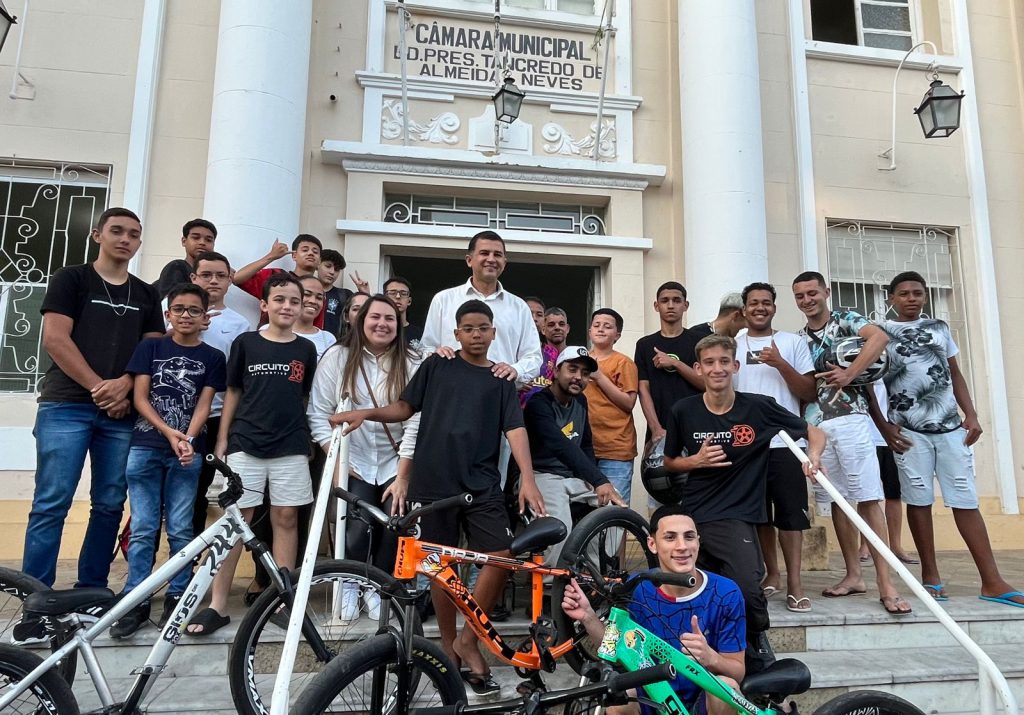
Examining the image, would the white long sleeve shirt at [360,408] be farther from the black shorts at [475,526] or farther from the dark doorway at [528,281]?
the dark doorway at [528,281]

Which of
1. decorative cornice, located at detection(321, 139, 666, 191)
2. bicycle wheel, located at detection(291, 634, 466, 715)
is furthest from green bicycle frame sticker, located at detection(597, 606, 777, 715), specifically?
decorative cornice, located at detection(321, 139, 666, 191)

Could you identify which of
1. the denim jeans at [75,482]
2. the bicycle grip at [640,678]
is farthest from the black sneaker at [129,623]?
the bicycle grip at [640,678]

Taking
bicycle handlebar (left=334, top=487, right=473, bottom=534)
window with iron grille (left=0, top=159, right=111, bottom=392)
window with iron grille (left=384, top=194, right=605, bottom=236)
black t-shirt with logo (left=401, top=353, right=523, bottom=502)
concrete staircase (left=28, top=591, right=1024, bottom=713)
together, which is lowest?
concrete staircase (left=28, top=591, right=1024, bottom=713)

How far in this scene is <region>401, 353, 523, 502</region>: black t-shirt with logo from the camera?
3.38m

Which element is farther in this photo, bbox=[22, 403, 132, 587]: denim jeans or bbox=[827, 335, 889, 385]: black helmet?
bbox=[827, 335, 889, 385]: black helmet

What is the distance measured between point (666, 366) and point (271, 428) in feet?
8.43

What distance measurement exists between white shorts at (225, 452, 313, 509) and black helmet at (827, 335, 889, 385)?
327cm

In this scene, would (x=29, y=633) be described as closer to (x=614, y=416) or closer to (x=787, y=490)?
(x=614, y=416)

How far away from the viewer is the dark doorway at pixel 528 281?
872cm

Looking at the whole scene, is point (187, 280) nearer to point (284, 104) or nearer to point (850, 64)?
point (284, 104)

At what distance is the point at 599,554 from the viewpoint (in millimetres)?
3672

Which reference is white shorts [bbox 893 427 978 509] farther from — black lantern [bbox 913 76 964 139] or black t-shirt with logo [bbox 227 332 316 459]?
black lantern [bbox 913 76 964 139]

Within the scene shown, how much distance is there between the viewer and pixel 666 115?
773 centimetres

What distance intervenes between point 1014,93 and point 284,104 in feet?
27.1
